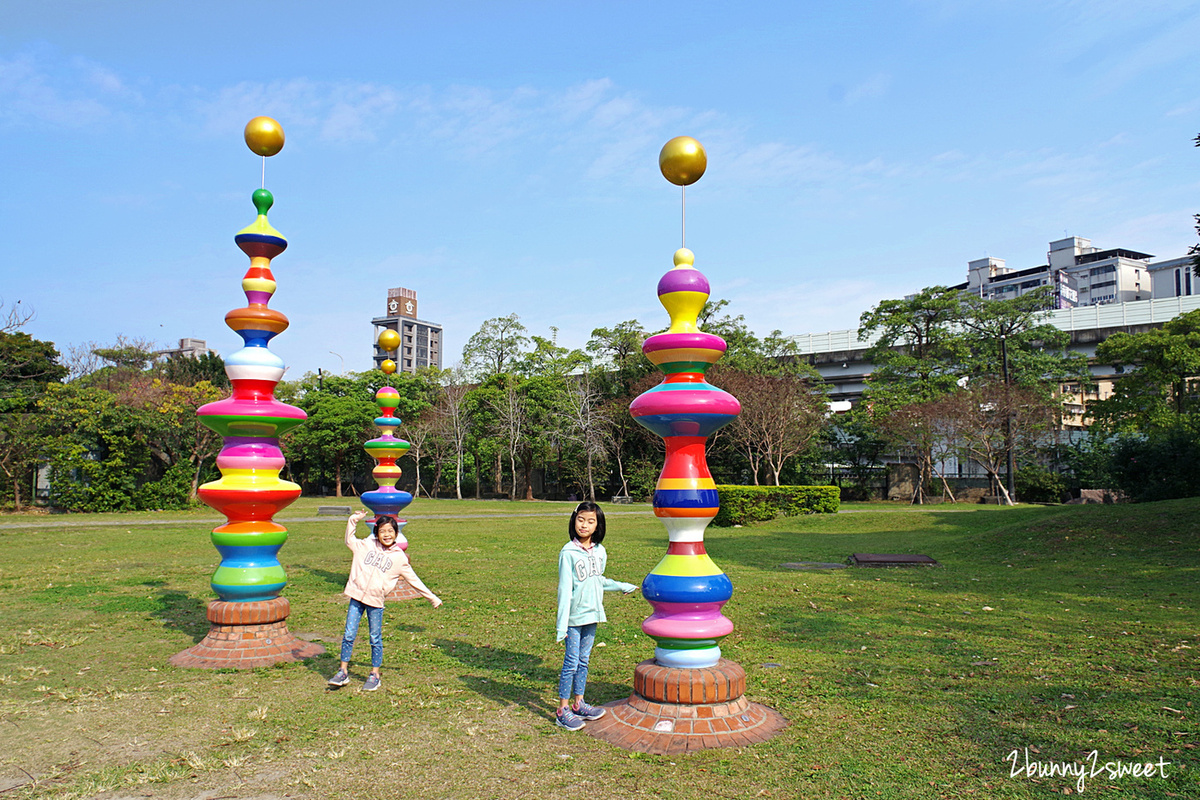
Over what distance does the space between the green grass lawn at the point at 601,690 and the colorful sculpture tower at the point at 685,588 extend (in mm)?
274

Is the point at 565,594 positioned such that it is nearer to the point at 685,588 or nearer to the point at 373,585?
the point at 685,588

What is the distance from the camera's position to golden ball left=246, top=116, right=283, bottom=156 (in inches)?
306

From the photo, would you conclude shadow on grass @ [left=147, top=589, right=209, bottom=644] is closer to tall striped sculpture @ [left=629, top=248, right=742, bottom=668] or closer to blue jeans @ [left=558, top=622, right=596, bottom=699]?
blue jeans @ [left=558, top=622, right=596, bottom=699]

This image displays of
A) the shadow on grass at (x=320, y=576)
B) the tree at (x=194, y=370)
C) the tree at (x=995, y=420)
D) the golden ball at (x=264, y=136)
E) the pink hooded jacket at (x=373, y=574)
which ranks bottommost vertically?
the shadow on grass at (x=320, y=576)

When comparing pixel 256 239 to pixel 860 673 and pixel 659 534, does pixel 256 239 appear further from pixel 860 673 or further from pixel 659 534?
pixel 659 534

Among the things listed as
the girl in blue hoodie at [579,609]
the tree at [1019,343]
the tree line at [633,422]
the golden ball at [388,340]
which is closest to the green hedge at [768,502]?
the tree line at [633,422]

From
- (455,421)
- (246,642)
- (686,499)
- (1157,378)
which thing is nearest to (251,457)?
(246,642)

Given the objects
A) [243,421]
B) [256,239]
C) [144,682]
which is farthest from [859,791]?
[256,239]

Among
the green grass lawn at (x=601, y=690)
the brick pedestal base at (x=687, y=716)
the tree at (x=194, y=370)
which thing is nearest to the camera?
the green grass lawn at (x=601, y=690)

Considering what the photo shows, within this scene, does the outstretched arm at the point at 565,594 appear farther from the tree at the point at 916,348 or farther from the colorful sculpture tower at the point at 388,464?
the tree at the point at 916,348

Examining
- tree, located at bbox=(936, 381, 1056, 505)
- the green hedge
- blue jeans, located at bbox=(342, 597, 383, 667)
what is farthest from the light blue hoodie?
tree, located at bbox=(936, 381, 1056, 505)

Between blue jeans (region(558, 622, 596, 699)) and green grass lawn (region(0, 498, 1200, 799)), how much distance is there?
296 mm

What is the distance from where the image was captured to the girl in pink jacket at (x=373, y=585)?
593 centimetres

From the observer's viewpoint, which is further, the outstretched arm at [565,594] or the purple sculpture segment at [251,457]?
the purple sculpture segment at [251,457]
